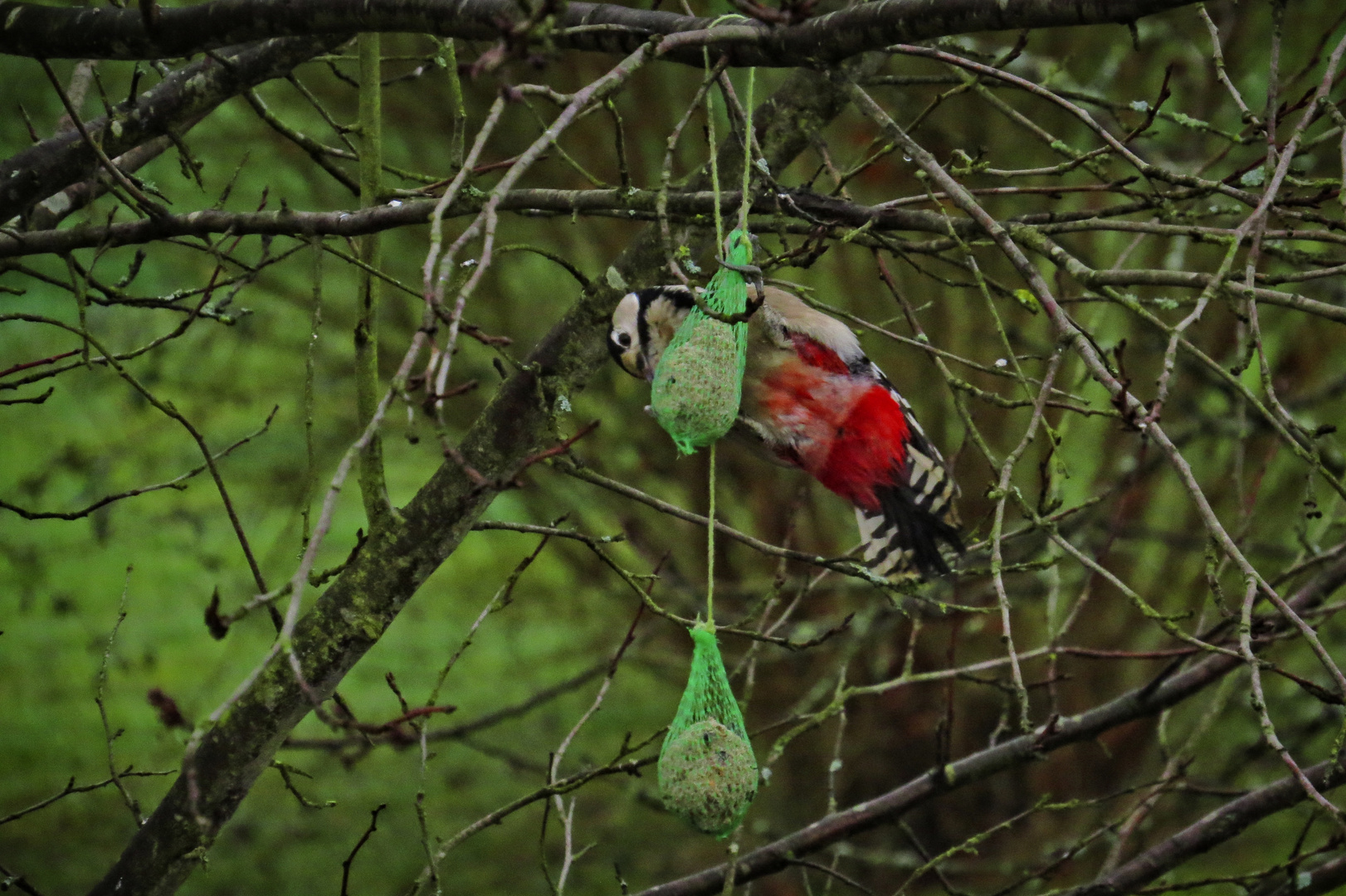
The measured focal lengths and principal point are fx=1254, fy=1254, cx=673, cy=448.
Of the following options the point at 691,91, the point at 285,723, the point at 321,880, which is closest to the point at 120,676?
the point at 321,880

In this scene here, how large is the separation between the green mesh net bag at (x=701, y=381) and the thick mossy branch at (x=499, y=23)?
1.20 feet

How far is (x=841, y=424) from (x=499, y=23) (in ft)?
5.56

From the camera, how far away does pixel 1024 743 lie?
97.6 inches

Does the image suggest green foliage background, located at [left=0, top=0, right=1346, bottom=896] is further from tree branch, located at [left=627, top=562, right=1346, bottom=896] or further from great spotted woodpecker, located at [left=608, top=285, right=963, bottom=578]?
tree branch, located at [left=627, top=562, right=1346, bottom=896]

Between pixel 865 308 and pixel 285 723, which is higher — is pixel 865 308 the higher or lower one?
the higher one

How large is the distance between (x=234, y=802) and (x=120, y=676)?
410 cm

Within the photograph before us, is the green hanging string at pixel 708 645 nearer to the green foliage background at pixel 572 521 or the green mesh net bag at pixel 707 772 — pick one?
the green mesh net bag at pixel 707 772

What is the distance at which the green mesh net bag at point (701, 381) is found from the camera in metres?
1.90

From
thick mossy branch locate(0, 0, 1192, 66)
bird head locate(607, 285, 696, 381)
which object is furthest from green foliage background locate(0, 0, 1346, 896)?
thick mossy branch locate(0, 0, 1192, 66)

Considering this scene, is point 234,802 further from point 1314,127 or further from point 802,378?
point 1314,127

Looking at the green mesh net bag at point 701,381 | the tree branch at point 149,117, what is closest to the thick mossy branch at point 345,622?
the green mesh net bag at point 701,381

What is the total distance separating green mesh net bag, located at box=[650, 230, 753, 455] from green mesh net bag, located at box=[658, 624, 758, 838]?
12.3 inches

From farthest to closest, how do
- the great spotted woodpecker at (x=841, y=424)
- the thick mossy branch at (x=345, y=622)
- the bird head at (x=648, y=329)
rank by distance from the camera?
the great spotted woodpecker at (x=841, y=424) < the bird head at (x=648, y=329) < the thick mossy branch at (x=345, y=622)

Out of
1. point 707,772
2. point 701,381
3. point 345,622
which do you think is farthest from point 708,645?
point 345,622
